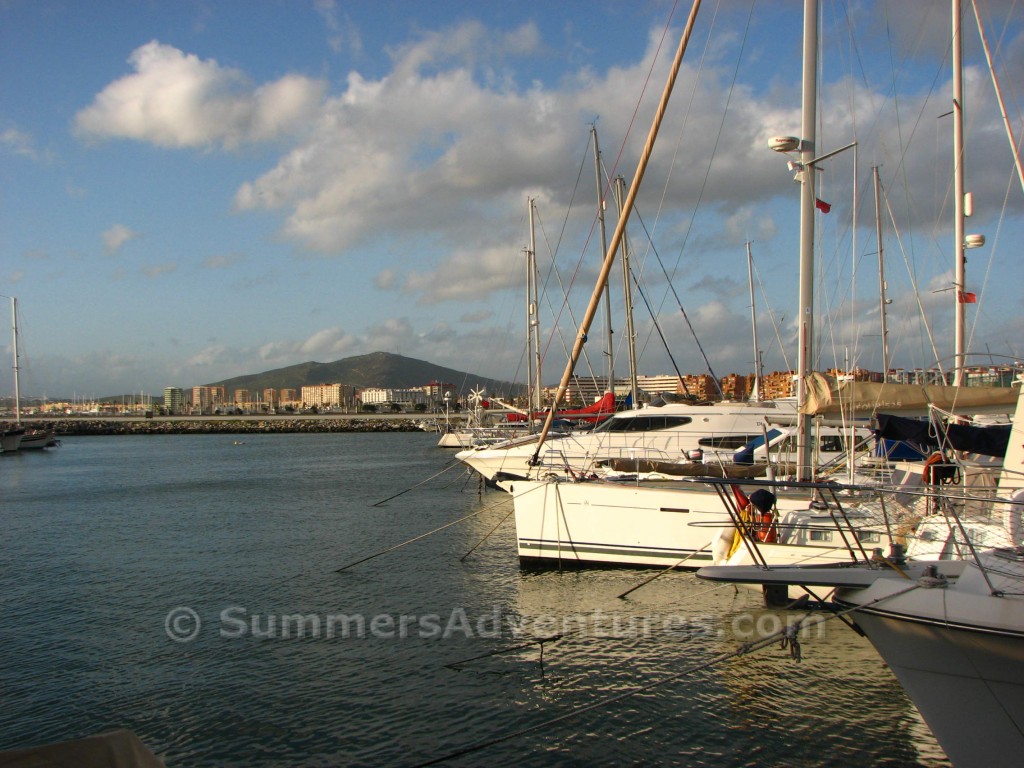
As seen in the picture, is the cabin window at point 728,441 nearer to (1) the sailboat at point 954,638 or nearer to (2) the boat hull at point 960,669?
(1) the sailboat at point 954,638

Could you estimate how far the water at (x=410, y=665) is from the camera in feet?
30.9

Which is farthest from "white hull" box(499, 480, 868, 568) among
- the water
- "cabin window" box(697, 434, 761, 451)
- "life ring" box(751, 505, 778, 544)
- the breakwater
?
the breakwater

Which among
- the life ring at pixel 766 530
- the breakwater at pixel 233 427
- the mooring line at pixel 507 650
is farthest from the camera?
the breakwater at pixel 233 427

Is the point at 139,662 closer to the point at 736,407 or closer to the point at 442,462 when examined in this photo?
the point at 736,407

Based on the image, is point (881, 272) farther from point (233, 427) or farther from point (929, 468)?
point (233, 427)

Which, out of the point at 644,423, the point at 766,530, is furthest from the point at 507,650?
the point at 644,423

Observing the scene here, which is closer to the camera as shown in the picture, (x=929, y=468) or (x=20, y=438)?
(x=929, y=468)

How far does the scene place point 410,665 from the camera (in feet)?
39.3

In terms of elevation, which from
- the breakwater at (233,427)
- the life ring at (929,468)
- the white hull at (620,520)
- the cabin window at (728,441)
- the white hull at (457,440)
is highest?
the life ring at (929,468)

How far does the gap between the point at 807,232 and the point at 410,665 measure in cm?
1006

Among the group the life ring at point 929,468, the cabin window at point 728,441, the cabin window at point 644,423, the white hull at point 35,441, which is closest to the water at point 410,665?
the life ring at point 929,468

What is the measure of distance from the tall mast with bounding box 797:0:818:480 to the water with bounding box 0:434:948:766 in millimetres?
3567

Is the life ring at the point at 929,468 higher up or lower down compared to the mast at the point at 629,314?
Answer: lower down

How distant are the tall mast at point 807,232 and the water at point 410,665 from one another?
140 inches
